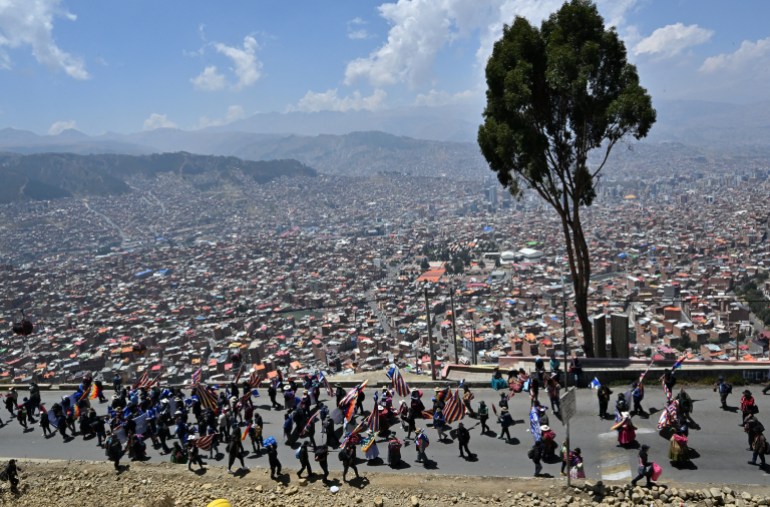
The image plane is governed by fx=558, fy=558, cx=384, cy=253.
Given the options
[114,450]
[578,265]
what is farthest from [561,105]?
[114,450]

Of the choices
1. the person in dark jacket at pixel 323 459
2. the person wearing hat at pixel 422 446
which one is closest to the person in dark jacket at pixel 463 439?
the person wearing hat at pixel 422 446

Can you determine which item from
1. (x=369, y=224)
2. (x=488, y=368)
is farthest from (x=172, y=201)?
(x=488, y=368)

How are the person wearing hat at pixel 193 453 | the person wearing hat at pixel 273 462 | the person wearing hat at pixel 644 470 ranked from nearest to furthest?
the person wearing hat at pixel 644 470, the person wearing hat at pixel 273 462, the person wearing hat at pixel 193 453

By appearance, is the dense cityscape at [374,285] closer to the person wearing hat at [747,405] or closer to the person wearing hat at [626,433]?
the person wearing hat at [626,433]

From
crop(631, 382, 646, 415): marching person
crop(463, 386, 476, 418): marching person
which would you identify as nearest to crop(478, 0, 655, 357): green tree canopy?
crop(631, 382, 646, 415): marching person

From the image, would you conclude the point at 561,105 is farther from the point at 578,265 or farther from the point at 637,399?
the point at 637,399

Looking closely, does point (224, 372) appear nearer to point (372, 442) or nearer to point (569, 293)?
point (372, 442)

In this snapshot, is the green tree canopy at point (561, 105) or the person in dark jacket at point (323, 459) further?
the green tree canopy at point (561, 105)
